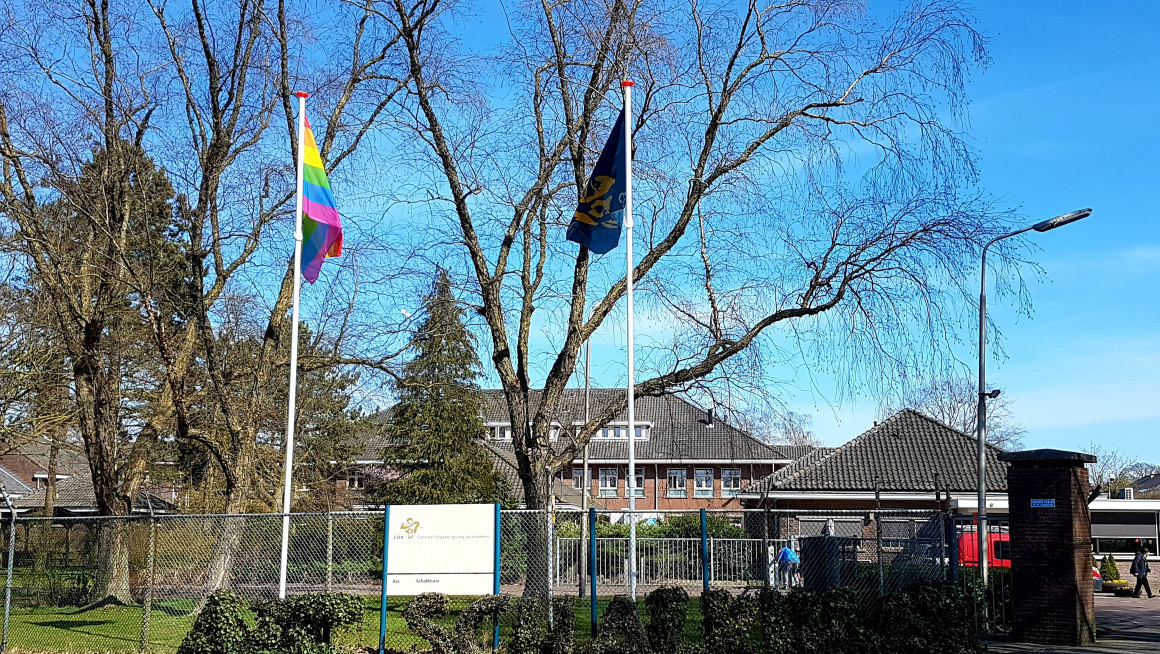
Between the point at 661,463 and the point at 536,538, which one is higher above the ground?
the point at 661,463

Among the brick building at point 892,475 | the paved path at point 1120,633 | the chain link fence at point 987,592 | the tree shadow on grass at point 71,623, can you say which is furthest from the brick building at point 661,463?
the chain link fence at point 987,592

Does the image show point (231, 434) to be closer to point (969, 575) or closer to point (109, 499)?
point (109, 499)

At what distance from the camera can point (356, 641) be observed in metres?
16.3

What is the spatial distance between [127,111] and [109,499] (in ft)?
28.9

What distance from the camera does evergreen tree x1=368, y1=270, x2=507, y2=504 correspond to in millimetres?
45531

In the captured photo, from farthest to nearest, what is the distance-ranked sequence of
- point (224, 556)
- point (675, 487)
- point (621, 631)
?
point (675, 487) → point (224, 556) → point (621, 631)

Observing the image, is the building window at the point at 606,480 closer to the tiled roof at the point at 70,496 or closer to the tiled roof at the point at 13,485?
the tiled roof at the point at 70,496

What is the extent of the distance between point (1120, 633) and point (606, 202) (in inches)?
495

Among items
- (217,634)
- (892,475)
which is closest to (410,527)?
(217,634)

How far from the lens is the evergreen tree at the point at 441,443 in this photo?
149ft

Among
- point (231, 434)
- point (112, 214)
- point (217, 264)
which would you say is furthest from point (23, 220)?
point (231, 434)

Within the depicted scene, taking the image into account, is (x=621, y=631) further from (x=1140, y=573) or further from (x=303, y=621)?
(x=1140, y=573)

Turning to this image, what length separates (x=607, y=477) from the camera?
215ft

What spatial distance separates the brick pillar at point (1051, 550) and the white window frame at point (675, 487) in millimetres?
47100
